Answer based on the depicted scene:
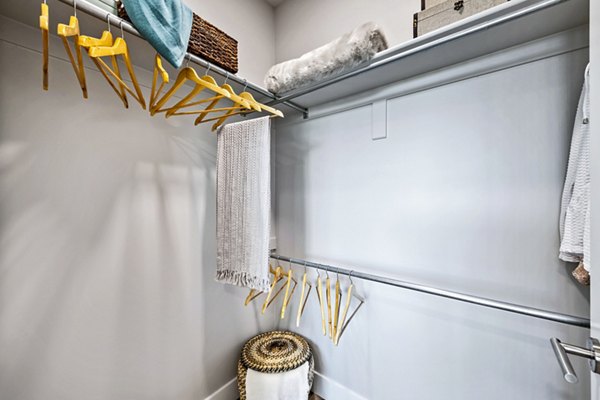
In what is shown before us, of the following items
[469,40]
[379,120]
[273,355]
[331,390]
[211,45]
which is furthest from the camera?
[331,390]

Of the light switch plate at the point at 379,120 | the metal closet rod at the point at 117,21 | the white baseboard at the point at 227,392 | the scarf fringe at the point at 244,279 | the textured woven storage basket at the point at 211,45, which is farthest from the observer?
the white baseboard at the point at 227,392

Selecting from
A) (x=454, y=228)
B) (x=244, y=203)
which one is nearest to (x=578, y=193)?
(x=454, y=228)

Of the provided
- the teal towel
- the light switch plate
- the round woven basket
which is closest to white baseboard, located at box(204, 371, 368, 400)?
the round woven basket

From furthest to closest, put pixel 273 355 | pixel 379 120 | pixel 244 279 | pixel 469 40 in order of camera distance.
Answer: pixel 273 355 → pixel 379 120 → pixel 244 279 → pixel 469 40

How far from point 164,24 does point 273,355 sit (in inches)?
69.7

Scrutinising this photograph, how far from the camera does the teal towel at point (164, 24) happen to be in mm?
824

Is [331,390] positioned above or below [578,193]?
below

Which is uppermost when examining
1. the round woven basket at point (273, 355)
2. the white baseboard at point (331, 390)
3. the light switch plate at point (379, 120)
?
the light switch plate at point (379, 120)

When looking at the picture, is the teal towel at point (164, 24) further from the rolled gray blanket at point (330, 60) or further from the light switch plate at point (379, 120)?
the light switch plate at point (379, 120)

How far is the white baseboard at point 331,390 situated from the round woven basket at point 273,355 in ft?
0.37

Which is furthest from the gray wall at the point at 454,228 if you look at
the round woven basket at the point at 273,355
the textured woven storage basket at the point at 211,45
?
the textured woven storage basket at the point at 211,45

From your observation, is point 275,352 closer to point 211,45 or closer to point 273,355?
point 273,355

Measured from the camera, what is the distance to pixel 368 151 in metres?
1.47

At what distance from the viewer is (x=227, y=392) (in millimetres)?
1607
